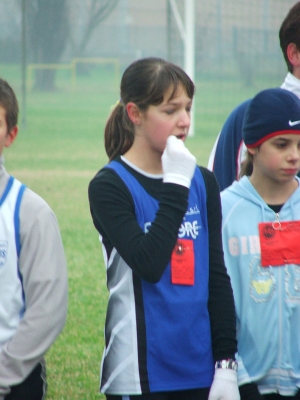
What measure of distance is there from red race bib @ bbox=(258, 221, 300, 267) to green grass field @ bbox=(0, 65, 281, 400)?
72.5 inches

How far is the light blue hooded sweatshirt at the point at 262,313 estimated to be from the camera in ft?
7.64

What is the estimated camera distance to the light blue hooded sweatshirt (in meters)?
2.33

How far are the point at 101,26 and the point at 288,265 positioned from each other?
16.7 meters

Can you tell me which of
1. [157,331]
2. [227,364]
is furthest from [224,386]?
[157,331]

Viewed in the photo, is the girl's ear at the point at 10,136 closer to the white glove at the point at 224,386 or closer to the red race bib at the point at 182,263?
the red race bib at the point at 182,263

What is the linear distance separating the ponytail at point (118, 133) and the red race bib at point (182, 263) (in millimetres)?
419

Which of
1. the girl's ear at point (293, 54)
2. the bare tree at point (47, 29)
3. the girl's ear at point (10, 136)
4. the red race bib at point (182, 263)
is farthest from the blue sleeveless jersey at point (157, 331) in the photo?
the bare tree at point (47, 29)

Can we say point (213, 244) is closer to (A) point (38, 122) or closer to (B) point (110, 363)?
(B) point (110, 363)

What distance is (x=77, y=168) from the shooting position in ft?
43.8

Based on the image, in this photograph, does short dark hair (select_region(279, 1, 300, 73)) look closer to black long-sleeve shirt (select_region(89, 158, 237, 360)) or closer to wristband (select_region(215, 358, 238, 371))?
black long-sleeve shirt (select_region(89, 158, 237, 360))

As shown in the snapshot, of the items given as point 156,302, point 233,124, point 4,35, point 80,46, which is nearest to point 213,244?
point 156,302

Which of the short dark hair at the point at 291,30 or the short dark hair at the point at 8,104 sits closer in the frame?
the short dark hair at the point at 8,104

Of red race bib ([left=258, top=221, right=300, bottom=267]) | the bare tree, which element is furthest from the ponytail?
the bare tree

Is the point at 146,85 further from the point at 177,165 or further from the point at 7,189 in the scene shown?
the point at 7,189
